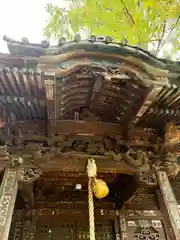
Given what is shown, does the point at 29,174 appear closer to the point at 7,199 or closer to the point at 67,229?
the point at 7,199

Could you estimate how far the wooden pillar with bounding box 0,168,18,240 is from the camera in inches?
139

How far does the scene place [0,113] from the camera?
15.2ft

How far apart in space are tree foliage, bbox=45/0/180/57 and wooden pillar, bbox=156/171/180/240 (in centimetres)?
457

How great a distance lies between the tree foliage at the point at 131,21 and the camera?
24.1ft

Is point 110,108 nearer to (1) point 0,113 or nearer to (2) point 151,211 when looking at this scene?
(1) point 0,113

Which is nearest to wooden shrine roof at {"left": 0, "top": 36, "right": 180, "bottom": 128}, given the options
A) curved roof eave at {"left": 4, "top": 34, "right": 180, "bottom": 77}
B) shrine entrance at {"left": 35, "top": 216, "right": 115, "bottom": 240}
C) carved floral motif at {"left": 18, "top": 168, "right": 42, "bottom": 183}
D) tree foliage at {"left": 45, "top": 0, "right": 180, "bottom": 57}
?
curved roof eave at {"left": 4, "top": 34, "right": 180, "bottom": 77}

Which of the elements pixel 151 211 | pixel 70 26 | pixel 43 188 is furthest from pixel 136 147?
pixel 70 26

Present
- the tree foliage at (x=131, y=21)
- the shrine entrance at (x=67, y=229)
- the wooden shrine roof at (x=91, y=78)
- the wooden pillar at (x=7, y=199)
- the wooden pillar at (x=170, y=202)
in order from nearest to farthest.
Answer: the wooden pillar at (x=7, y=199)
the wooden shrine roof at (x=91, y=78)
the wooden pillar at (x=170, y=202)
the shrine entrance at (x=67, y=229)
the tree foliage at (x=131, y=21)

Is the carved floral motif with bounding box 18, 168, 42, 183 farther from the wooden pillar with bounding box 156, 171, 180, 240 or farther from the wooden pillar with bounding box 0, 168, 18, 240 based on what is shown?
the wooden pillar with bounding box 156, 171, 180, 240

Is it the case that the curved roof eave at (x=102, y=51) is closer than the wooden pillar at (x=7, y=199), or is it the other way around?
the wooden pillar at (x=7, y=199)

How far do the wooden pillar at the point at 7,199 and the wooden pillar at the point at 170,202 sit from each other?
2.68 meters

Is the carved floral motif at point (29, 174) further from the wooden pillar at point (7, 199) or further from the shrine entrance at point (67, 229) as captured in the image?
the shrine entrance at point (67, 229)

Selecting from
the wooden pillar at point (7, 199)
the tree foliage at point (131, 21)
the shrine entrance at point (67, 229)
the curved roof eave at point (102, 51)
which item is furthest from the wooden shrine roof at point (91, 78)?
the tree foliage at point (131, 21)

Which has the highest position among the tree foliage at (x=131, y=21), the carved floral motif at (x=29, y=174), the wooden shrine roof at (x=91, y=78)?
the tree foliage at (x=131, y=21)
